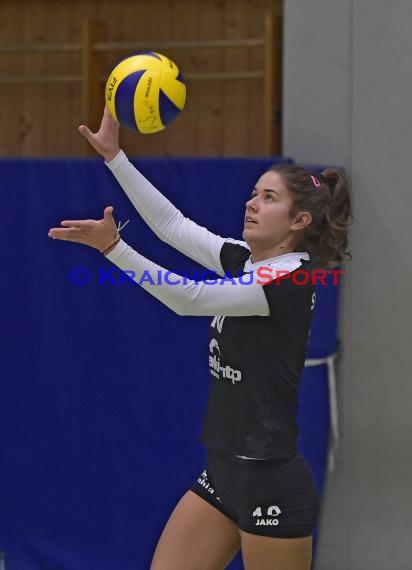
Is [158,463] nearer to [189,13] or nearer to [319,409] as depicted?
[319,409]

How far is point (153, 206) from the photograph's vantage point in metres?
2.80

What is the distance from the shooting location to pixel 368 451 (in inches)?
158

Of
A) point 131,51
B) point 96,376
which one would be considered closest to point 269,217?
point 96,376

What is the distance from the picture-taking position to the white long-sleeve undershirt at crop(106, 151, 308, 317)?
2.35m

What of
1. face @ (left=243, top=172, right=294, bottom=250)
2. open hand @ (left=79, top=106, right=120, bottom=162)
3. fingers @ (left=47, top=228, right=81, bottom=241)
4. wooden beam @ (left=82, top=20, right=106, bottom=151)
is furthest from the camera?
wooden beam @ (left=82, top=20, right=106, bottom=151)

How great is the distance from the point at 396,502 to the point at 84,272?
5.20 ft

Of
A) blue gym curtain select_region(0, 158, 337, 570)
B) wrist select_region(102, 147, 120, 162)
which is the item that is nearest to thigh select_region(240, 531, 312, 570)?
wrist select_region(102, 147, 120, 162)

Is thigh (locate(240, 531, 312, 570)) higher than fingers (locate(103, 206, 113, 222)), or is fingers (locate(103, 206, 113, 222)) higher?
fingers (locate(103, 206, 113, 222))

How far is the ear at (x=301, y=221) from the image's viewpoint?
261cm

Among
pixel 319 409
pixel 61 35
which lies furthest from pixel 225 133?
pixel 319 409

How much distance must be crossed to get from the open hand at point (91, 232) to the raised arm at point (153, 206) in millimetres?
439

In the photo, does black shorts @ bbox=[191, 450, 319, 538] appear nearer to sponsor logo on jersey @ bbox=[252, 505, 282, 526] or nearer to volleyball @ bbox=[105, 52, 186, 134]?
sponsor logo on jersey @ bbox=[252, 505, 282, 526]

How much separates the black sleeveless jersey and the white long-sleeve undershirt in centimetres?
8

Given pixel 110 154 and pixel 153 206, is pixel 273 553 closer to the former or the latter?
pixel 153 206
